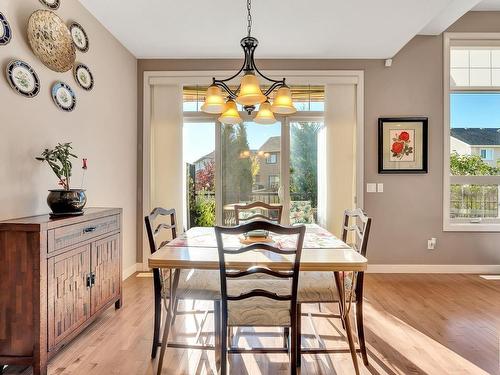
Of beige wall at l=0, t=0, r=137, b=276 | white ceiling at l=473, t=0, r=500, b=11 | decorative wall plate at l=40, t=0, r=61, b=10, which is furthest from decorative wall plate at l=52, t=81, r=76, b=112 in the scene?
white ceiling at l=473, t=0, r=500, b=11

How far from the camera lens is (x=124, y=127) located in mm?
3646

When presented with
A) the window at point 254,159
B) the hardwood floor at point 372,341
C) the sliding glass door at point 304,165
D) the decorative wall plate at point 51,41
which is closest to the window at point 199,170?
the window at point 254,159

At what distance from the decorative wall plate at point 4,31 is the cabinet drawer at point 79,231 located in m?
1.25

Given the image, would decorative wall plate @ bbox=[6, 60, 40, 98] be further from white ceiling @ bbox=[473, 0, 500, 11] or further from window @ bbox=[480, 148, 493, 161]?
window @ bbox=[480, 148, 493, 161]

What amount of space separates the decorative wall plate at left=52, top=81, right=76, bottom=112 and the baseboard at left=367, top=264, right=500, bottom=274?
12.0 ft

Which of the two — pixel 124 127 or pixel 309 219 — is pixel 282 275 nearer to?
pixel 309 219

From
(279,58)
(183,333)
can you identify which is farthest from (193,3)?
(183,333)

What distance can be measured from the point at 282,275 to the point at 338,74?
3103 mm

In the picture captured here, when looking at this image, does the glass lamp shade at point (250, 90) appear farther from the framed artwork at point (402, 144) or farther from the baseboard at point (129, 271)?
the baseboard at point (129, 271)

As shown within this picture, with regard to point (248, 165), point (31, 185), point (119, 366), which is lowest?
point (119, 366)

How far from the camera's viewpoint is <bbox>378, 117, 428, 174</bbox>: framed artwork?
152 inches

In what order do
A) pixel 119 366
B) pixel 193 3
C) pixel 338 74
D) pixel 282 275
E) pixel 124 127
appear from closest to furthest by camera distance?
pixel 282 275 → pixel 119 366 → pixel 193 3 → pixel 124 127 → pixel 338 74

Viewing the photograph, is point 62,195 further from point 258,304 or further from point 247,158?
point 247,158

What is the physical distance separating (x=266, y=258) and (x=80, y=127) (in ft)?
7.10
